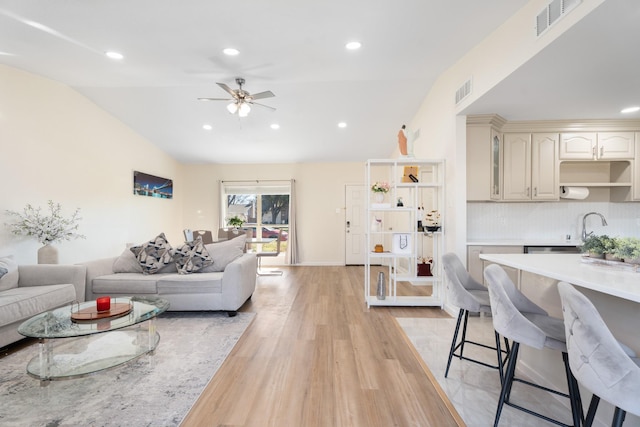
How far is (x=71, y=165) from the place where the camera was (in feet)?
15.0

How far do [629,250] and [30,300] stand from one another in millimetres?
4473

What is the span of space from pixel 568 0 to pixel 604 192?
3137mm

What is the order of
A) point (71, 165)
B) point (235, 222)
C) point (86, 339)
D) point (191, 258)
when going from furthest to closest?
point (235, 222)
point (71, 165)
point (191, 258)
point (86, 339)

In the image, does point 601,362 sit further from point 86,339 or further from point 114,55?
point 114,55

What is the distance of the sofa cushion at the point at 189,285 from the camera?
3.48m

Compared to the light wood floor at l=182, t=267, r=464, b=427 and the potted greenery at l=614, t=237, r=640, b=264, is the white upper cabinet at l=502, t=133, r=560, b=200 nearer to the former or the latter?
the light wood floor at l=182, t=267, r=464, b=427

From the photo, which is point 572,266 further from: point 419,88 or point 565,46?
point 419,88

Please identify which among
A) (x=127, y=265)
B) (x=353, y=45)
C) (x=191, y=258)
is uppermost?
(x=353, y=45)

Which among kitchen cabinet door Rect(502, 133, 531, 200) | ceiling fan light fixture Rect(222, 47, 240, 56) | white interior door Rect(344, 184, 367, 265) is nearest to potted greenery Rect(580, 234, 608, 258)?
kitchen cabinet door Rect(502, 133, 531, 200)

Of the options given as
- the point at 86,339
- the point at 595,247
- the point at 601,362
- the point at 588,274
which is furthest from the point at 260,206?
the point at 601,362

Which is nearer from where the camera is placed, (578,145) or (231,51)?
(231,51)

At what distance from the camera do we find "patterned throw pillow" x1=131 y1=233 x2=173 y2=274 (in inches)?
146

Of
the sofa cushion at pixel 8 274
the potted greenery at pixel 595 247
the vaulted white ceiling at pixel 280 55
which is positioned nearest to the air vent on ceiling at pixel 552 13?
the vaulted white ceiling at pixel 280 55

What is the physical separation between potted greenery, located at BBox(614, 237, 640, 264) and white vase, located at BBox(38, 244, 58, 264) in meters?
5.69
